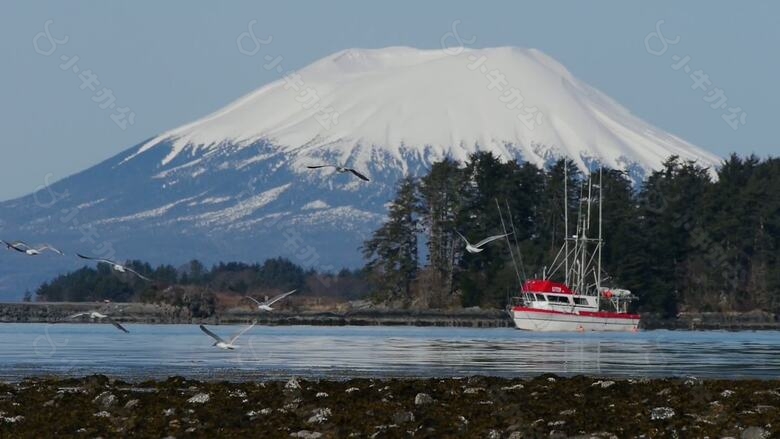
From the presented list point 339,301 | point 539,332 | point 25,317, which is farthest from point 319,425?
point 339,301

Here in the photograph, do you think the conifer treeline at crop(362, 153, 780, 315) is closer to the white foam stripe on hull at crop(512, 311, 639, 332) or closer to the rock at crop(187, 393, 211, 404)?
the white foam stripe on hull at crop(512, 311, 639, 332)

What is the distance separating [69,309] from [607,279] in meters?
38.1

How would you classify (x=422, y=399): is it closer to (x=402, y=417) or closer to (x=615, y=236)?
(x=402, y=417)

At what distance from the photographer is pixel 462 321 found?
11225 centimetres

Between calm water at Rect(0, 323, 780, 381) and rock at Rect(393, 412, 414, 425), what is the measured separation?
43.0ft

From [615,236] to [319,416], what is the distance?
105m

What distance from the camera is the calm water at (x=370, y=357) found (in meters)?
44.9

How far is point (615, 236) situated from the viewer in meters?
133

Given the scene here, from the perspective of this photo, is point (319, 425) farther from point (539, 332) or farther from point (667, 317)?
point (667, 317)

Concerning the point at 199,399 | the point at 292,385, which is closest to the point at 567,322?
the point at 292,385

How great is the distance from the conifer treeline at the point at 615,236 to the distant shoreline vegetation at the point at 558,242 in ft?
0.34

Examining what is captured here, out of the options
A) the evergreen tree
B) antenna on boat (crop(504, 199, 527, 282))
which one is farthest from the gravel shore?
the evergreen tree

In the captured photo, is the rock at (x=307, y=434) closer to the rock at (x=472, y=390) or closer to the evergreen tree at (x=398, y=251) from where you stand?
the rock at (x=472, y=390)

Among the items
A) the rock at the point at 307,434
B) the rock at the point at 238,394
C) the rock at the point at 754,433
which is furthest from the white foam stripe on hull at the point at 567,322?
the rock at the point at 307,434
